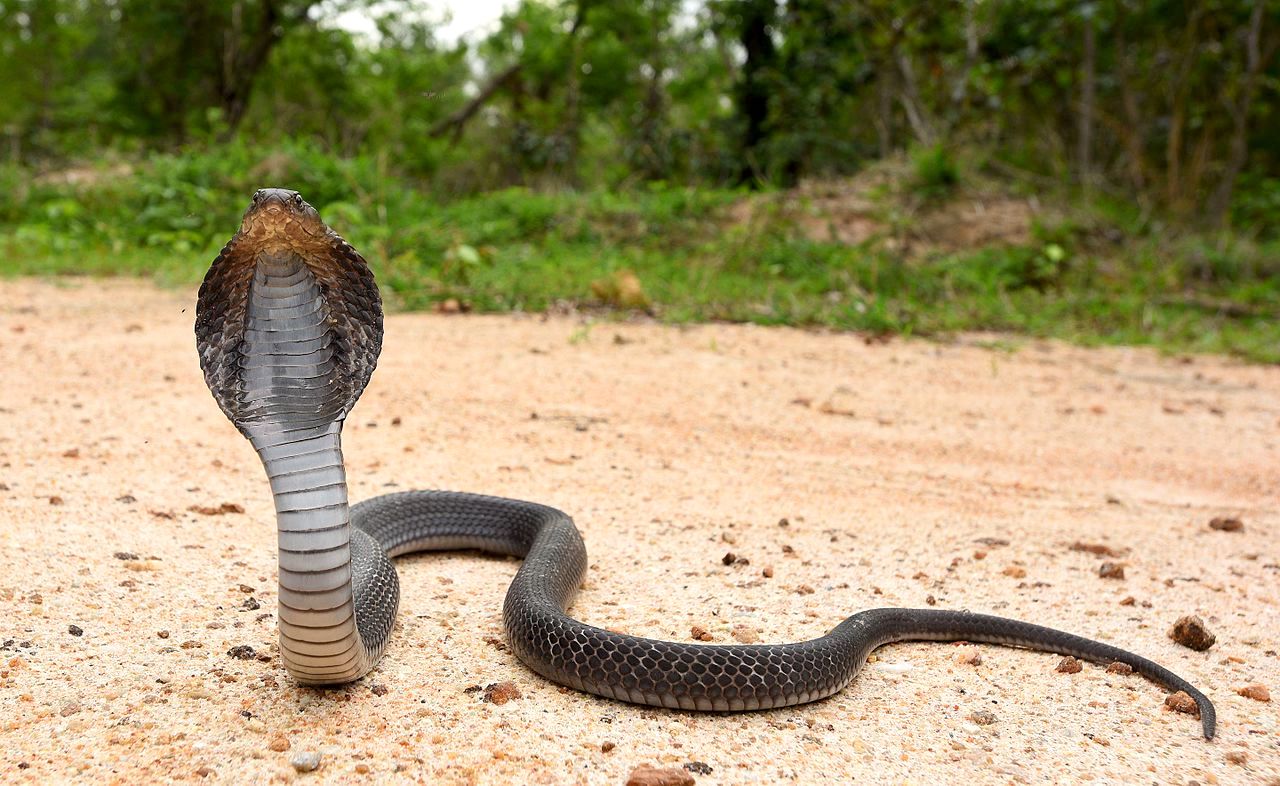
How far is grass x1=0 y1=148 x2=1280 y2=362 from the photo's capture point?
8852 mm

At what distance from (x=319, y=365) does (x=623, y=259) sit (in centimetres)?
863

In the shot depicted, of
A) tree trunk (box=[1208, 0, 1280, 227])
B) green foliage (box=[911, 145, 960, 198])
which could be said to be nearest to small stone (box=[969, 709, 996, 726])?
green foliage (box=[911, 145, 960, 198])

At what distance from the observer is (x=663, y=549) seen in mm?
3896

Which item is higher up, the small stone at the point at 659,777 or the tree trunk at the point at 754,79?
the tree trunk at the point at 754,79

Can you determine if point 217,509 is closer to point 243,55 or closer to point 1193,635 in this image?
point 1193,635

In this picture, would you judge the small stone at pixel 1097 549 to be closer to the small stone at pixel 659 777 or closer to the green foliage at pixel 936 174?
the small stone at pixel 659 777

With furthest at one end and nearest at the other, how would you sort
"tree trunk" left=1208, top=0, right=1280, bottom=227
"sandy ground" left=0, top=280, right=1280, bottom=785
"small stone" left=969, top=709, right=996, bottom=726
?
"tree trunk" left=1208, top=0, right=1280, bottom=227 → "small stone" left=969, top=709, right=996, bottom=726 → "sandy ground" left=0, top=280, right=1280, bottom=785

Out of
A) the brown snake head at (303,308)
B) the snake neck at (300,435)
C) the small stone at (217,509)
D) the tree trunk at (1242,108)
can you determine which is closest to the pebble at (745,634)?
the snake neck at (300,435)

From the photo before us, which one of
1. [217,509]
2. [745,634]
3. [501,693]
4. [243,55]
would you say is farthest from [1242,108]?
[243,55]

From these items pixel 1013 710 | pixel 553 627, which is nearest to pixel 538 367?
pixel 553 627

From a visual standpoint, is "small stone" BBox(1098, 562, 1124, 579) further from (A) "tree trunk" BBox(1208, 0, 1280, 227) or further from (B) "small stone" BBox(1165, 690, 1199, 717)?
(A) "tree trunk" BBox(1208, 0, 1280, 227)

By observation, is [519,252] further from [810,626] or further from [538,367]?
[810,626]

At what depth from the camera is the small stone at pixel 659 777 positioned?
2.18 meters

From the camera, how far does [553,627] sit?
9.03ft
